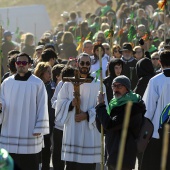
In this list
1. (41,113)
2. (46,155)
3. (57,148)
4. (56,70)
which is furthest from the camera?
(56,70)

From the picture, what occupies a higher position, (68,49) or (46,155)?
(68,49)

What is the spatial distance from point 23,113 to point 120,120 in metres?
1.99

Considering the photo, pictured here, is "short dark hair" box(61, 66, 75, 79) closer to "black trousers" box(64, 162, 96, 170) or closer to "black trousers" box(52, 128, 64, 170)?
"black trousers" box(52, 128, 64, 170)

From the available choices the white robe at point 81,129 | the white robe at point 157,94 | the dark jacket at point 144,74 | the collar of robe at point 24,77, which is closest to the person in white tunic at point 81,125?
the white robe at point 81,129

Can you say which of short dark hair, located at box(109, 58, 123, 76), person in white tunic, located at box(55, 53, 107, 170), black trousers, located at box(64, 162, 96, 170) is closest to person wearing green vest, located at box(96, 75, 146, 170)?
person in white tunic, located at box(55, 53, 107, 170)

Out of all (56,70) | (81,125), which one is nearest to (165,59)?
(81,125)

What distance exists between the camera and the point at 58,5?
44.5 meters

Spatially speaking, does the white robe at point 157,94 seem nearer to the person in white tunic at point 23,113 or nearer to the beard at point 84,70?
the beard at point 84,70

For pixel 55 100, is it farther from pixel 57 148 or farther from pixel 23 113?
pixel 23 113

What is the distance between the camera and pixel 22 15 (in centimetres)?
2806

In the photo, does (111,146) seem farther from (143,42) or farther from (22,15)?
(22,15)

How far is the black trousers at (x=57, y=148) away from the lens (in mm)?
12023

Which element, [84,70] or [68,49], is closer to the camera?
[84,70]

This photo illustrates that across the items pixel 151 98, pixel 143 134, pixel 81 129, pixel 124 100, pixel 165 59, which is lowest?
pixel 81 129
